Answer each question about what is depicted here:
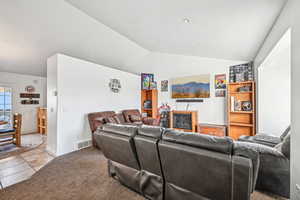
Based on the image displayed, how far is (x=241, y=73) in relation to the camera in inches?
165

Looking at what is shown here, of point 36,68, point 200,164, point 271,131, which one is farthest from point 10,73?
point 271,131

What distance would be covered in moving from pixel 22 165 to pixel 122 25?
3.71 m

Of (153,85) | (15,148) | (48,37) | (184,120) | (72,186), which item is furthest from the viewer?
(153,85)

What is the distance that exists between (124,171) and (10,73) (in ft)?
19.5

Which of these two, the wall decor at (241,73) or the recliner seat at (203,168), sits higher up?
the wall decor at (241,73)

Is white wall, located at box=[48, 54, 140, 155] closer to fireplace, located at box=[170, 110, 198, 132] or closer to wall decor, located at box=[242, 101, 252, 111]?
fireplace, located at box=[170, 110, 198, 132]

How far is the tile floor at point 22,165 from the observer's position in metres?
2.25

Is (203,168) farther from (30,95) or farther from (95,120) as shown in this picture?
(30,95)

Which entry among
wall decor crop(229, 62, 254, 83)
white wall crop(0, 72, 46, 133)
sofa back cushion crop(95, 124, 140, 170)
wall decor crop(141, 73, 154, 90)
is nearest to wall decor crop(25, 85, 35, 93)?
white wall crop(0, 72, 46, 133)

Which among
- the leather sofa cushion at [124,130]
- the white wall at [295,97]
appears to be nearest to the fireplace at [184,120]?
the white wall at [295,97]

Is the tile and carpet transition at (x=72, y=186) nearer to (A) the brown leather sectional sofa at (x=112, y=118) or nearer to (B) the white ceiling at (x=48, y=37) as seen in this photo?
(A) the brown leather sectional sofa at (x=112, y=118)

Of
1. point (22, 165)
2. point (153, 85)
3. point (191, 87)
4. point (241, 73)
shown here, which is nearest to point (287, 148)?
point (241, 73)

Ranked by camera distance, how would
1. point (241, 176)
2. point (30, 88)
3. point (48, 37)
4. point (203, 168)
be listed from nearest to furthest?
point (241, 176) → point (203, 168) → point (48, 37) → point (30, 88)

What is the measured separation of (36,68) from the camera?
4.79 meters
